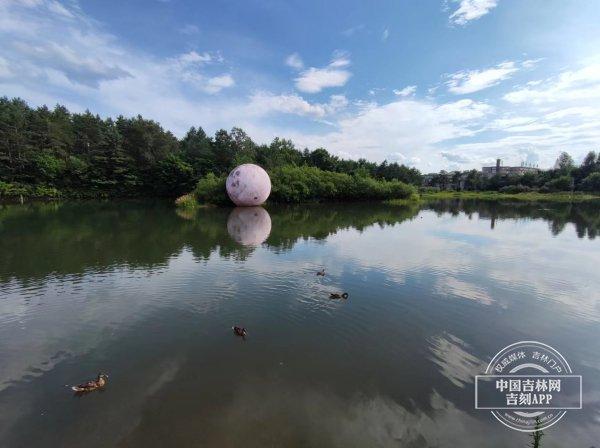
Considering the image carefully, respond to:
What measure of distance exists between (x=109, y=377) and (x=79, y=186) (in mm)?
46108

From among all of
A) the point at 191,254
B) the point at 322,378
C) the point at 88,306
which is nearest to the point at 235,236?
the point at 191,254

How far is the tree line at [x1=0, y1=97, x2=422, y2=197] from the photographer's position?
41562 mm

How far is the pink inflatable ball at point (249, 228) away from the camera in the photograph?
17.7 meters

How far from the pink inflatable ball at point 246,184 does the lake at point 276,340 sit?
53.8 feet

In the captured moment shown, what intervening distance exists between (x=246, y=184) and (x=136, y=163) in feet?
88.6

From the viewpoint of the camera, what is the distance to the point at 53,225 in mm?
20844

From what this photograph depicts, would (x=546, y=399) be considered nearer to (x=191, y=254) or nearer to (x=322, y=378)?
(x=322, y=378)

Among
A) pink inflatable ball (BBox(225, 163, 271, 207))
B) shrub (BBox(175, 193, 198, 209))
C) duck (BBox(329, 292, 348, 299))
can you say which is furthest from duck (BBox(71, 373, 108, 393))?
shrub (BBox(175, 193, 198, 209))

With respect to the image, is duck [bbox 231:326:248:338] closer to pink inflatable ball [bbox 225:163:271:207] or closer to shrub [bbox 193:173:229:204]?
pink inflatable ball [bbox 225:163:271:207]

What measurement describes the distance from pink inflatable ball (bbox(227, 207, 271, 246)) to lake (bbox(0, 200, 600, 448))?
6.35 feet
